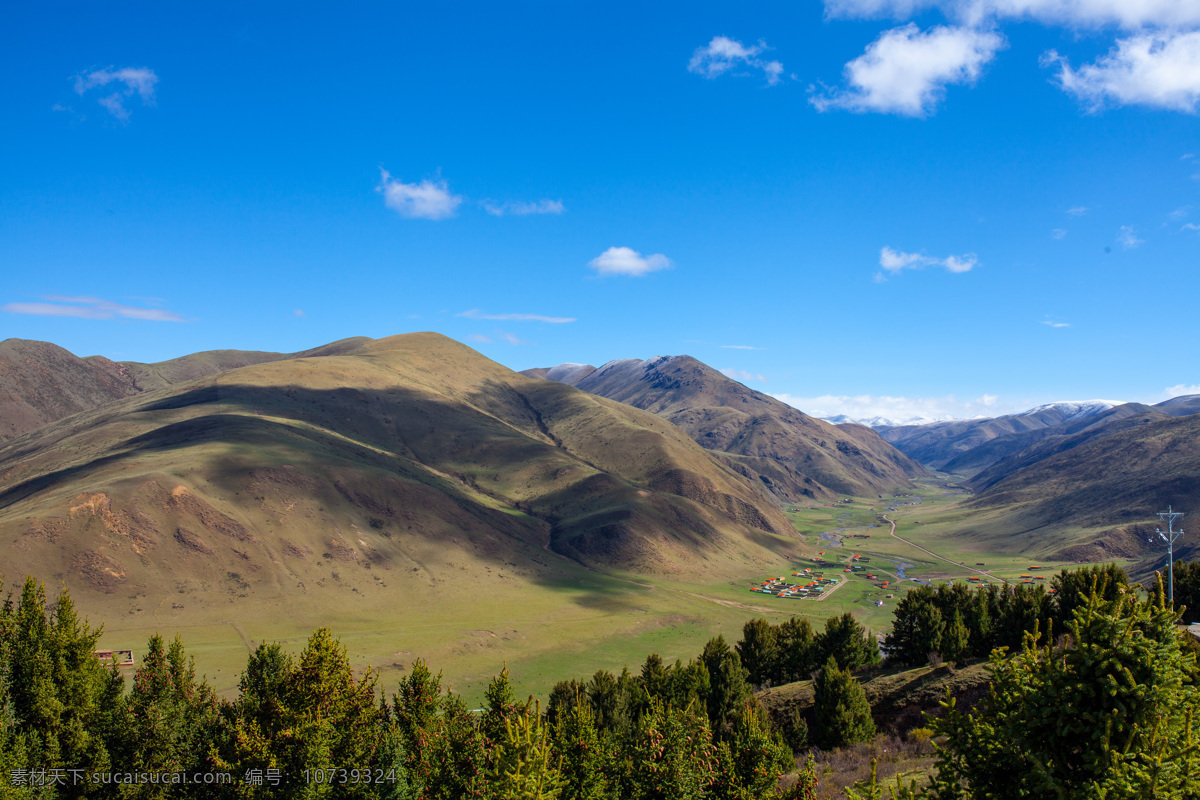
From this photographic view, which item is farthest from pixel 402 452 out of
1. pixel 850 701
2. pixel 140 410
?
pixel 850 701

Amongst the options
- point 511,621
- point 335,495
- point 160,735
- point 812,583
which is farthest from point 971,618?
point 335,495

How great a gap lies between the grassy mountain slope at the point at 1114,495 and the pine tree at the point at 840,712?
424ft

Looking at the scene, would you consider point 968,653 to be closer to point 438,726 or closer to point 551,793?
point 438,726

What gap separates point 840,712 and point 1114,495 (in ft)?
555

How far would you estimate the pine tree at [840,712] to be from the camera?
111ft

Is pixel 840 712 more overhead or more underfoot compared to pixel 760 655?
more overhead

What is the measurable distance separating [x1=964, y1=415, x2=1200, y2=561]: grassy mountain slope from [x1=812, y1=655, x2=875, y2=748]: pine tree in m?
129

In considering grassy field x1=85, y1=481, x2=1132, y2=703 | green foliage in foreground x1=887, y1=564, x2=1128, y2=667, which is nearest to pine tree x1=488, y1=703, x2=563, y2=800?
green foliage in foreground x1=887, y1=564, x2=1128, y2=667

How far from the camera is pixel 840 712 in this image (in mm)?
34344

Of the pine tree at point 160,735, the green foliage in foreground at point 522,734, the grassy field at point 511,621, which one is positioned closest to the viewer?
the green foliage in foreground at point 522,734

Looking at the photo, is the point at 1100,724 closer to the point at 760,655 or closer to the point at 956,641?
the point at 956,641

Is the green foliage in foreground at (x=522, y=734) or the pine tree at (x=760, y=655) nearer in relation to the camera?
the green foliage in foreground at (x=522, y=734)

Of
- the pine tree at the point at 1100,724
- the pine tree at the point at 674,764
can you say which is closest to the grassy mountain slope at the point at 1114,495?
the pine tree at the point at 674,764

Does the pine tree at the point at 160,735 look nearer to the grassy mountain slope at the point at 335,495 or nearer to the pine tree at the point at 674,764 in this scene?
the pine tree at the point at 674,764
